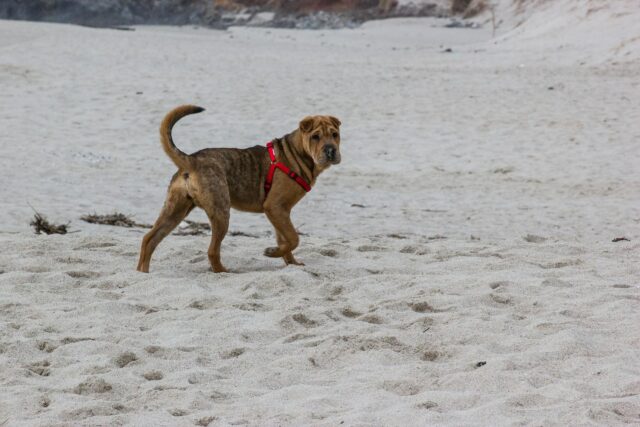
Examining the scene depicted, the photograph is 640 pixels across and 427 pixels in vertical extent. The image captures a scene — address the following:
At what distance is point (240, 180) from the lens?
23.4 ft

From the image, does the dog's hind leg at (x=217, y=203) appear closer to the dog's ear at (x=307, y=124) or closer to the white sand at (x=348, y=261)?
the white sand at (x=348, y=261)

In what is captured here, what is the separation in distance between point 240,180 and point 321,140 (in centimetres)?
66

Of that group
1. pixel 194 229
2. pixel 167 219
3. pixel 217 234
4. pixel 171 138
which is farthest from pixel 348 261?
pixel 194 229

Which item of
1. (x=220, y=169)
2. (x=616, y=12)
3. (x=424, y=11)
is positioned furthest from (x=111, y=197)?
(x=424, y=11)

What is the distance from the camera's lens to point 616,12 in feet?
75.7

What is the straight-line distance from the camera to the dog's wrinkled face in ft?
22.9

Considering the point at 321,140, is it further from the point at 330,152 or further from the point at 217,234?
the point at 217,234

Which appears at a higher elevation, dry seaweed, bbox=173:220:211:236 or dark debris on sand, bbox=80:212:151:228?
dark debris on sand, bbox=80:212:151:228

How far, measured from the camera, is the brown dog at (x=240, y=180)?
6.83m

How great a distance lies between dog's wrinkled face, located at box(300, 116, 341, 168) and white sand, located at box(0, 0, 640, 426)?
32.3 inches

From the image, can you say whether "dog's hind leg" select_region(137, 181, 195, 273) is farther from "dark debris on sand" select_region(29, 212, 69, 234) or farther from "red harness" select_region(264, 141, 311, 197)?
"dark debris on sand" select_region(29, 212, 69, 234)

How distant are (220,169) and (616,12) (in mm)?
18417

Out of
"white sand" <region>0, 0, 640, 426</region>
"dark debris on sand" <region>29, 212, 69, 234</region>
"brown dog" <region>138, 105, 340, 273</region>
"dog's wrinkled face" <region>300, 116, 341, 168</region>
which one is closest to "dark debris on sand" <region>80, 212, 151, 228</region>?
"white sand" <region>0, 0, 640, 426</region>

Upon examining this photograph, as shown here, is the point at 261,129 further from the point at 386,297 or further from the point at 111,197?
the point at 386,297
